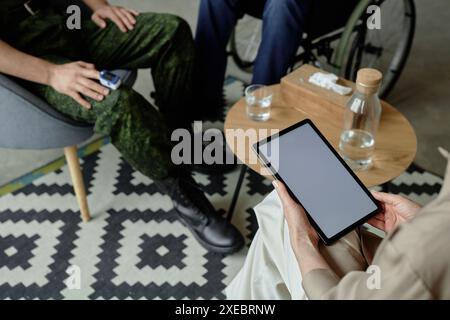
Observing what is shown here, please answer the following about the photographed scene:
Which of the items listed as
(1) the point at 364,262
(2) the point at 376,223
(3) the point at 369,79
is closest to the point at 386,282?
(1) the point at 364,262

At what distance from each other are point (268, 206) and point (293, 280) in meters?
0.19

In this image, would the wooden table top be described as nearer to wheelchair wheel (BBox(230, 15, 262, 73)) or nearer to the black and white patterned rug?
the black and white patterned rug

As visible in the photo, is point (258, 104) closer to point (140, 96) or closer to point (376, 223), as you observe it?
point (140, 96)

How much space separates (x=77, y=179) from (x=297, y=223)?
2.67ft

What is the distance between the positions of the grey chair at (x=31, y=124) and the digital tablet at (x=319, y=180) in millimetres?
583

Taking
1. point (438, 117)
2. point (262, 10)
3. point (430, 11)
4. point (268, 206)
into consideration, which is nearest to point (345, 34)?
point (262, 10)

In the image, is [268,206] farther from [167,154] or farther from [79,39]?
[79,39]

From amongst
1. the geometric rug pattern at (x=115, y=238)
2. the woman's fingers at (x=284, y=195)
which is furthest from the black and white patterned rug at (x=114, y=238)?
the woman's fingers at (x=284, y=195)

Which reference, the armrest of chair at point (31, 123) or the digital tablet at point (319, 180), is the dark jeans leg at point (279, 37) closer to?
the armrest of chair at point (31, 123)

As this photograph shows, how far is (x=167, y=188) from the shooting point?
4.95ft

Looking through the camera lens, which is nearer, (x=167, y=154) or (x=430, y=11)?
(x=167, y=154)

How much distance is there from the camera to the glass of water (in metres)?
1.38

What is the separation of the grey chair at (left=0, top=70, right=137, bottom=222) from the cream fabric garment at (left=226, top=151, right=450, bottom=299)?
59 cm

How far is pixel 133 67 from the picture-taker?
63.1 inches
